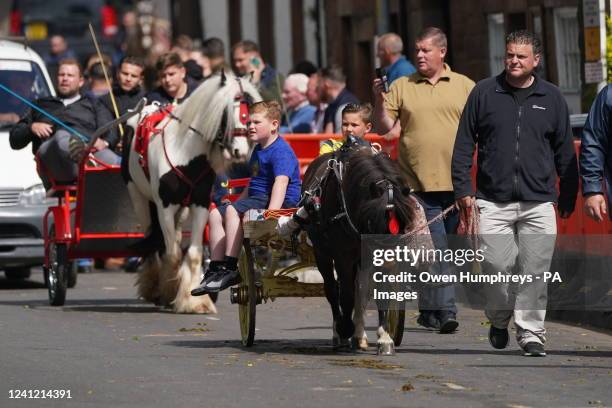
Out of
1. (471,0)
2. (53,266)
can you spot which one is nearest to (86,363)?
(53,266)

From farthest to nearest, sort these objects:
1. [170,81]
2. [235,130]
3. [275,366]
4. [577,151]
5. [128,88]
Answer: [128,88] < [170,81] < [235,130] < [577,151] < [275,366]

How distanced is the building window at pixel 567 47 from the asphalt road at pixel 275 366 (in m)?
9.54

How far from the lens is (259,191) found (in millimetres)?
13664

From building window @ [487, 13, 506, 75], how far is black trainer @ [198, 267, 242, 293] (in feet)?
48.8

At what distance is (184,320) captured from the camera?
1614 cm

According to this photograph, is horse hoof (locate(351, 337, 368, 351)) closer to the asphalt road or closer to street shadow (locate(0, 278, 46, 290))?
the asphalt road

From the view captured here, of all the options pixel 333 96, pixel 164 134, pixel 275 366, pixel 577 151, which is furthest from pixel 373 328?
pixel 333 96

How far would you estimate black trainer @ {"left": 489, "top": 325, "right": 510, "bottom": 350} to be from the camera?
41.5ft

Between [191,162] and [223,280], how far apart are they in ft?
11.7

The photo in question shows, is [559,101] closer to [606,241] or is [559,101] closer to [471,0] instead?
[606,241]

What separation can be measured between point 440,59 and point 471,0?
14044 millimetres

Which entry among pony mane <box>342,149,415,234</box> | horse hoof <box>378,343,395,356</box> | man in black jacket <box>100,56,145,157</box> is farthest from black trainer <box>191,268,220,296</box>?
man in black jacket <box>100,56,145,157</box>

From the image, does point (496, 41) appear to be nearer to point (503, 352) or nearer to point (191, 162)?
point (191, 162)

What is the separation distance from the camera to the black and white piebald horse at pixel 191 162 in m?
16.7
